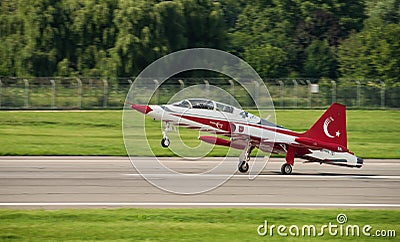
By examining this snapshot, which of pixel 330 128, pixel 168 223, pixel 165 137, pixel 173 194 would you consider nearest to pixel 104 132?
pixel 165 137

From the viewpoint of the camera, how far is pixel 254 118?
2834cm

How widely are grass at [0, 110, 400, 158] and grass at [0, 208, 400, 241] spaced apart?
16.0 meters

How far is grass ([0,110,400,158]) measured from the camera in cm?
3659

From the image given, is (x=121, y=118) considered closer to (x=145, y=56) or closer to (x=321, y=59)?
(x=145, y=56)

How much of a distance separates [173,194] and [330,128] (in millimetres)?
8537

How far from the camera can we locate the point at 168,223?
17922mm

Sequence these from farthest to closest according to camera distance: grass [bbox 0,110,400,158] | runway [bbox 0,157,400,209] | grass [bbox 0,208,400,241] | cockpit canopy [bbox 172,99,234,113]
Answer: grass [bbox 0,110,400,158] < cockpit canopy [bbox 172,99,234,113] < runway [bbox 0,157,400,209] < grass [bbox 0,208,400,241]

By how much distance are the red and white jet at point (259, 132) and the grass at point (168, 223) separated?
7.89 m

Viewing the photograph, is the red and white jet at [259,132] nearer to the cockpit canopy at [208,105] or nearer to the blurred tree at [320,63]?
the cockpit canopy at [208,105]

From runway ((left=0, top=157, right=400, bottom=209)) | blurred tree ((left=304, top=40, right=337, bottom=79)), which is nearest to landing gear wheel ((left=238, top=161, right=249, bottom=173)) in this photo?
runway ((left=0, top=157, right=400, bottom=209))

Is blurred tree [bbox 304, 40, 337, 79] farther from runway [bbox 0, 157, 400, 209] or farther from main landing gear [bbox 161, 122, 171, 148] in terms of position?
main landing gear [bbox 161, 122, 171, 148]

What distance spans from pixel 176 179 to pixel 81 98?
29320mm

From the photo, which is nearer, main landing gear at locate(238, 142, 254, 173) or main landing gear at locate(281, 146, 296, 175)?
main landing gear at locate(238, 142, 254, 173)

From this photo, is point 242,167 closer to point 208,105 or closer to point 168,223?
point 208,105
